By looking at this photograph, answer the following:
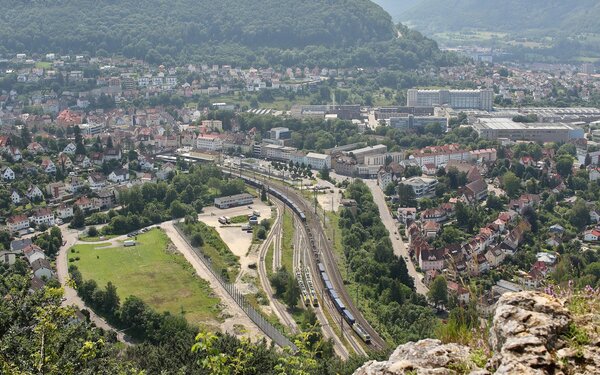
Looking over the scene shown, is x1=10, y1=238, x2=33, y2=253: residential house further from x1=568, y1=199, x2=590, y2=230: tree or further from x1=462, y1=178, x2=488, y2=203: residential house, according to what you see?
x1=568, y1=199, x2=590, y2=230: tree

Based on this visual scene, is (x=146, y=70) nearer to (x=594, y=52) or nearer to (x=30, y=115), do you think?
(x=30, y=115)

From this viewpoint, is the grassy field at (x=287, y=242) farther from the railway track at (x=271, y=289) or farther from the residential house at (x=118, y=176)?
the residential house at (x=118, y=176)

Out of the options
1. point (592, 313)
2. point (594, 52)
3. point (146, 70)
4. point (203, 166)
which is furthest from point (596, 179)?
point (594, 52)

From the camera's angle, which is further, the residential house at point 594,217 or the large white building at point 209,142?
the large white building at point 209,142

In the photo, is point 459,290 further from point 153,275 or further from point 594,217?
point 594,217

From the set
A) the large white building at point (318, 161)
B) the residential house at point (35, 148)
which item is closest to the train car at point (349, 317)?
the large white building at point (318, 161)

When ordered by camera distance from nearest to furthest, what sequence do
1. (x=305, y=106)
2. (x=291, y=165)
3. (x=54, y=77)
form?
(x=291, y=165) < (x=305, y=106) < (x=54, y=77)
